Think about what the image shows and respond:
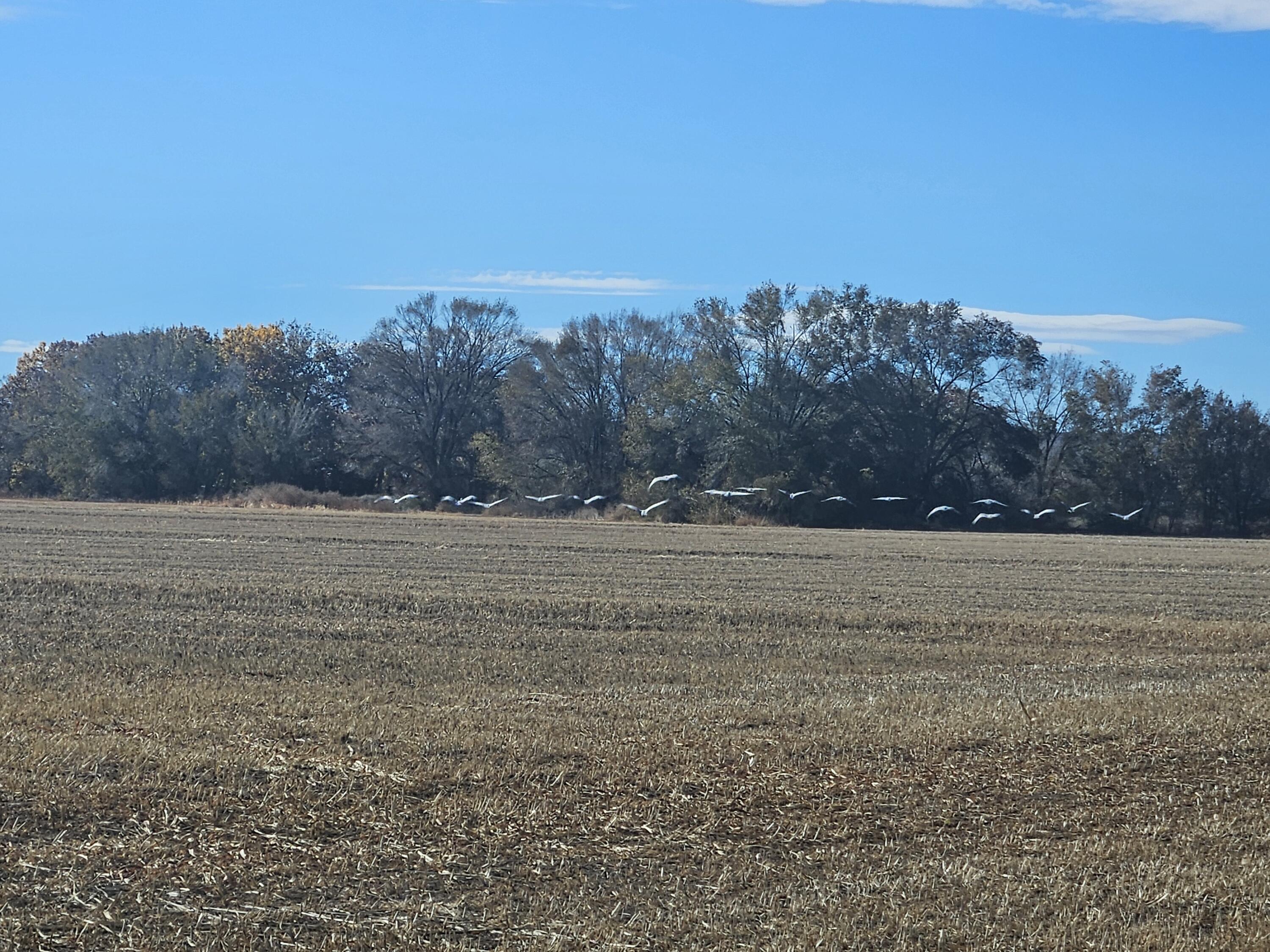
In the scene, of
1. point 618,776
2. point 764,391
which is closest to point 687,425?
point 764,391

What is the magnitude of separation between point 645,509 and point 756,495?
5138mm

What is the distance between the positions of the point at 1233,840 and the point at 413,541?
994 inches

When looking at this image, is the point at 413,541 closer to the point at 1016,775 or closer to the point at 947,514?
the point at 1016,775

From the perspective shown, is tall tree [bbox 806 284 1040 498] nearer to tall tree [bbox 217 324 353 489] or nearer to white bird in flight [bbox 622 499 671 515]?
white bird in flight [bbox 622 499 671 515]

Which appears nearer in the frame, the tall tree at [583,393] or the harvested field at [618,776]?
the harvested field at [618,776]

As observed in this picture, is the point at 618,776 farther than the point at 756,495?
No

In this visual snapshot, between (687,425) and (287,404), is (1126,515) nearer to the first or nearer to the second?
(687,425)

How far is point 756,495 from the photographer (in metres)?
56.1

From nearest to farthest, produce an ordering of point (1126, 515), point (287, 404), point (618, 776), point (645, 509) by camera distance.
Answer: point (618, 776) < point (645, 509) < point (1126, 515) < point (287, 404)

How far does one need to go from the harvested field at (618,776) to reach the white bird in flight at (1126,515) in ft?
147

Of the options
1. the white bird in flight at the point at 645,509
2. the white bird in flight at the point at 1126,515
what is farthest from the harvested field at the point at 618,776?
the white bird in flight at the point at 1126,515

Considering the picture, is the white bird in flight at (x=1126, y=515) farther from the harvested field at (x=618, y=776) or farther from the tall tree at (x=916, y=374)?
the harvested field at (x=618, y=776)

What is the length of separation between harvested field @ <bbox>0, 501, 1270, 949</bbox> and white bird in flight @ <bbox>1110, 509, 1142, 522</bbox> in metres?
44.8

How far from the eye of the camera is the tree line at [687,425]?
60.0 metres
